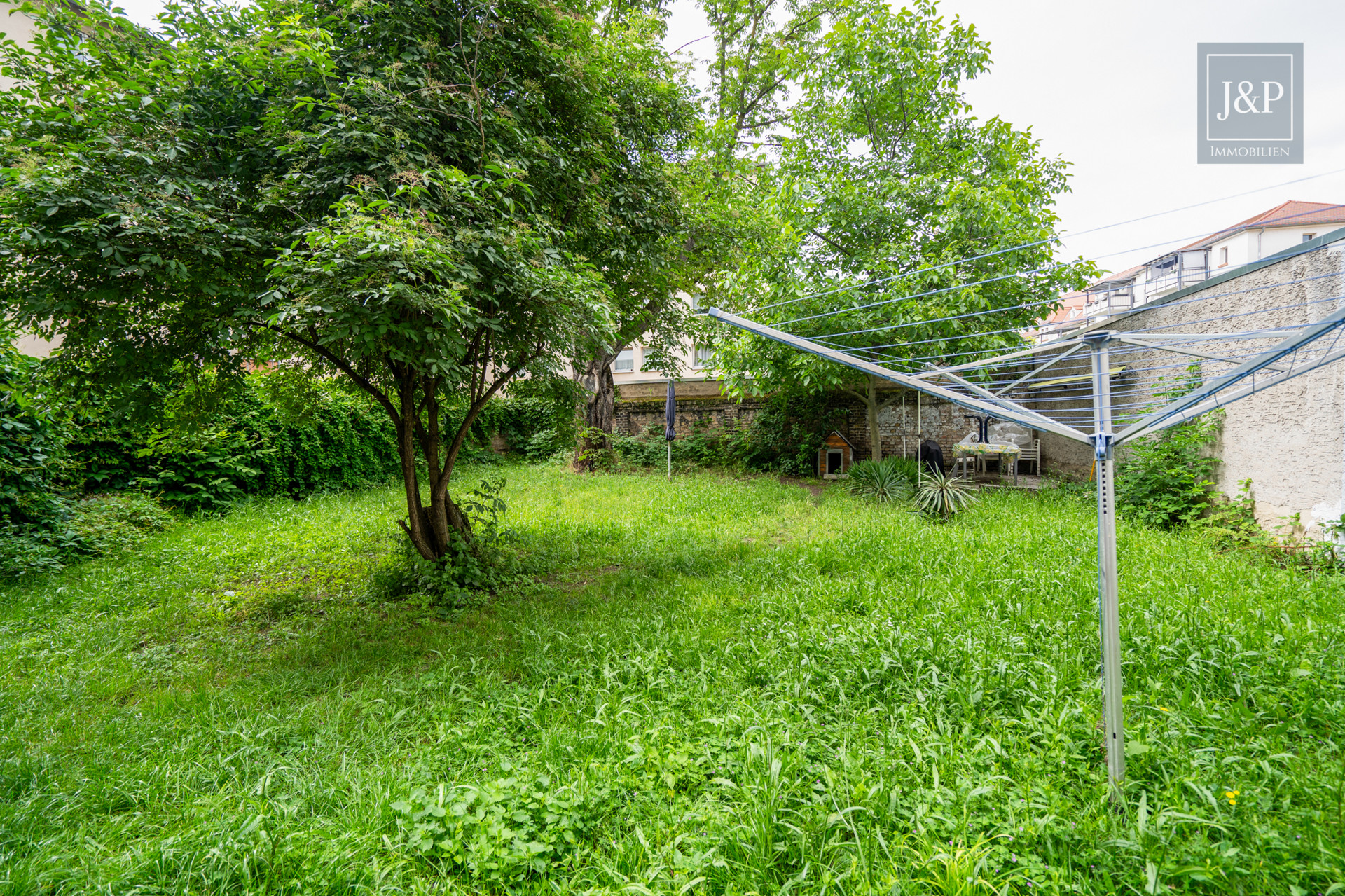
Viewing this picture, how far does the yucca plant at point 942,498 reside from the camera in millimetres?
6504

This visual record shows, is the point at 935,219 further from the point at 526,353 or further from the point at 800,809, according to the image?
the point at 800,809

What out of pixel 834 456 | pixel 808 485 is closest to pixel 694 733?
pixel 808 485

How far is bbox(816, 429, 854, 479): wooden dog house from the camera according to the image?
11.1 meters

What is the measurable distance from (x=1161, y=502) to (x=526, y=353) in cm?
661

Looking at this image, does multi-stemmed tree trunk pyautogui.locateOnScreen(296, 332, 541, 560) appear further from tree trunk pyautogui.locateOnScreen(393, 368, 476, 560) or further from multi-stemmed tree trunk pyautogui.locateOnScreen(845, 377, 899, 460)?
multi-stemmed tree trunk pyautogui.locateOnScreen(845, 377, 899, 460)

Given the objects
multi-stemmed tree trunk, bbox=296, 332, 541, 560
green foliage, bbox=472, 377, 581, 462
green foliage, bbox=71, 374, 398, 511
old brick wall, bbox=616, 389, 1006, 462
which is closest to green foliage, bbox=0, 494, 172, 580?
green foliage, bbox=71, 374, 398, 511

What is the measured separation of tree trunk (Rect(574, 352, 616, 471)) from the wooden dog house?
14.4 ft

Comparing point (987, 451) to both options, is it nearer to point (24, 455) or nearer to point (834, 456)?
point (834, 456)

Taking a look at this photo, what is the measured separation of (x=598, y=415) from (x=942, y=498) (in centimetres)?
705

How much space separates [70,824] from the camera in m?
2.05

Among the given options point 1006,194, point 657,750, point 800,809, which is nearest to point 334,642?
point 657,750

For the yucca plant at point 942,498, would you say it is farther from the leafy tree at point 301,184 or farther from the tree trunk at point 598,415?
the tree trunk at point 598,415

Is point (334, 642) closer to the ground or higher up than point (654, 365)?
closer to the ground

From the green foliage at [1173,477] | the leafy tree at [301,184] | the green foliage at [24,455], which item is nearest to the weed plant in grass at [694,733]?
the green foliage at [24,455]
